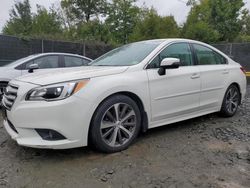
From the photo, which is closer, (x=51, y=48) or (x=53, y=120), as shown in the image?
(x=53, y=120)

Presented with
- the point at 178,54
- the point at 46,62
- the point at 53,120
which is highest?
the point at 178,54

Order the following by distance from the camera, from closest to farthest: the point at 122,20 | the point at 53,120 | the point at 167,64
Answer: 1. the point at 53,120
2. the point at 167,64
3. the point at 122,20

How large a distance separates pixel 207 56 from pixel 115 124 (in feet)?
8.06

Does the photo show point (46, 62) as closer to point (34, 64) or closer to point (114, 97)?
point (34, 64)

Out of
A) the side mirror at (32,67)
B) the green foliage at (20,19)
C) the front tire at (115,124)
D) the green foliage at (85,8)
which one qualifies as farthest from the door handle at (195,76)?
the green foliage at (20,19)

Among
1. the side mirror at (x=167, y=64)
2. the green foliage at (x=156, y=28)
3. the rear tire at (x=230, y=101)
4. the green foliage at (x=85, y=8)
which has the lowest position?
the rear tire at (x=230, y=101)

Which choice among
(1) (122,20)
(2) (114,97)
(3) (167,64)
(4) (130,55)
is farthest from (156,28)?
(2) (114,97)

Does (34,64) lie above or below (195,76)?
above

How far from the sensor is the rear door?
4.66 metres

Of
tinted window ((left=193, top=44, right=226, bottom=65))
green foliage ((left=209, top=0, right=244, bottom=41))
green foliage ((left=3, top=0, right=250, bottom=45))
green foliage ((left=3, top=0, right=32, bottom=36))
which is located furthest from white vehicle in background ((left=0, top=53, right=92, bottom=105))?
green foliage ((left=3, top=0, right=32, bottom=36))

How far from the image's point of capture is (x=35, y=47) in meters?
11.8

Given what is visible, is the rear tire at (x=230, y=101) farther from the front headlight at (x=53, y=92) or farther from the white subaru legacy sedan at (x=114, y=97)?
the front headlight at (x=53, y=92)

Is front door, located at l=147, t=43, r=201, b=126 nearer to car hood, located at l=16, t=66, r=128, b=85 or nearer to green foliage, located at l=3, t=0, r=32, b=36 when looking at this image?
car hood, located at l=16, t=66, r=128, b=85

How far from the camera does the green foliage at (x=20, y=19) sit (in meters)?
42.7
